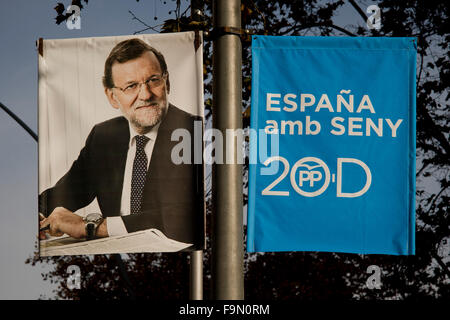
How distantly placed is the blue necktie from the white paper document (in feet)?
0.72

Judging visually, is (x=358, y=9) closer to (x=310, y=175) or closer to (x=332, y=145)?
(x=332, y=145)

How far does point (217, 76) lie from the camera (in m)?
4.51

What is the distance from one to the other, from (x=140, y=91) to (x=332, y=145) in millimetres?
1555

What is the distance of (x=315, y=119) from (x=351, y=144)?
0.31m

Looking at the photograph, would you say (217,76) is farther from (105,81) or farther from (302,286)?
(302,286)

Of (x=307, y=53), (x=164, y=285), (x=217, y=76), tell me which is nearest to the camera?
(x=217, y=76)

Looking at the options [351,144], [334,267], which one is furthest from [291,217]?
[334,267]

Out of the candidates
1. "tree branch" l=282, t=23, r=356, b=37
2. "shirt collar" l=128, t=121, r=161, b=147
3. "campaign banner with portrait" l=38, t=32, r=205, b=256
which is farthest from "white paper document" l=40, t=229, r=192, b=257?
"tree branch" l=282, t=23, r=356, b=37

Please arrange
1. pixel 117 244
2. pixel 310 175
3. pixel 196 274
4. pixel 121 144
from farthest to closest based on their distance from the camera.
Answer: pixel 196 274 < pixel 121 144 < pixel 117 244 < pixel 310 175

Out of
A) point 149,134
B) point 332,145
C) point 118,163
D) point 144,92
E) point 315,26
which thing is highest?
point 315,26

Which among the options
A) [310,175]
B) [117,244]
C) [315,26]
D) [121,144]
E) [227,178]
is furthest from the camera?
[315,26]

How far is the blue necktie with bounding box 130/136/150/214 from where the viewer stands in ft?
16.1

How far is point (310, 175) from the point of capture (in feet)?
15.2

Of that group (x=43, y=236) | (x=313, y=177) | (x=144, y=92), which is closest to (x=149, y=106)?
(x=144, y=92)
